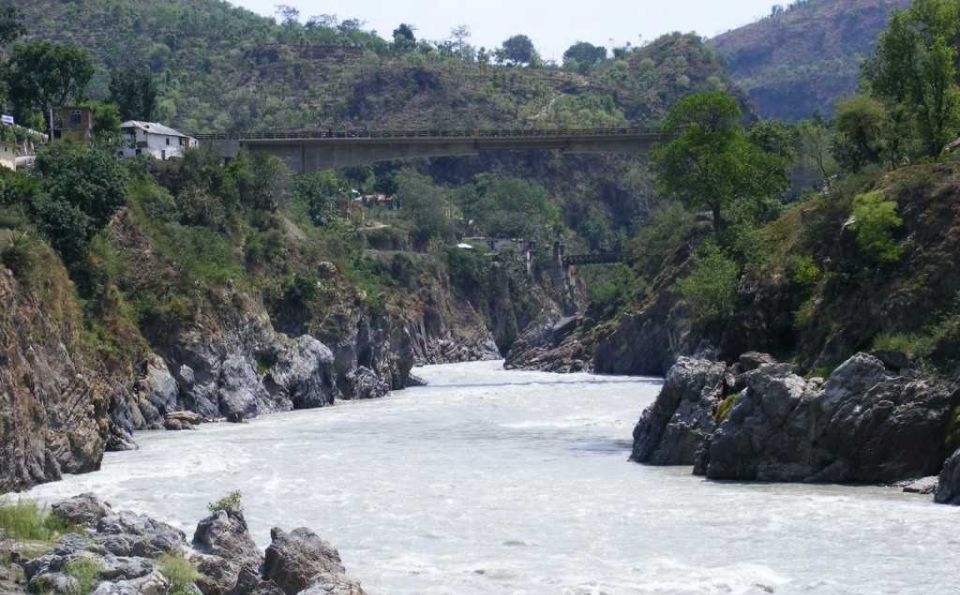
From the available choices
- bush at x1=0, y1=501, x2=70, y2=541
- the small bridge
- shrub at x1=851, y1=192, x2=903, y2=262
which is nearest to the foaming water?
bush at x1=0, y1=501, x2=70, y2=541

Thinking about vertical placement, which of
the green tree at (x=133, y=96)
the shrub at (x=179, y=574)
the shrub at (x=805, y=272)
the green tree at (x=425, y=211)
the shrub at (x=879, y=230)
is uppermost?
the green tree at (x=133, y=96)

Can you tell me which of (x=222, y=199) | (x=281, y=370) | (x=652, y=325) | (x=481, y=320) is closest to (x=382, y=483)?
(x=281, y=370)

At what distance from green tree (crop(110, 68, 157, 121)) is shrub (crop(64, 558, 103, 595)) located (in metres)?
88.7

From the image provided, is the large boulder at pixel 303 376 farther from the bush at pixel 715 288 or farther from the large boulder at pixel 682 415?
the large boulder at pixel 682 415

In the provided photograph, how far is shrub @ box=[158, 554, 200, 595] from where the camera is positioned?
29328mm

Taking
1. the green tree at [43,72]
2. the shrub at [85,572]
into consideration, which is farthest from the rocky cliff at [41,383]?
the green tree at [43,72]

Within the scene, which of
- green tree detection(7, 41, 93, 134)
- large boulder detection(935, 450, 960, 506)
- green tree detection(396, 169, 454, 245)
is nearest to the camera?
large boulder detection(935, 450, 960, 506)

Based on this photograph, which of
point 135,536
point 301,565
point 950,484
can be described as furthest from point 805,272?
point 301,565

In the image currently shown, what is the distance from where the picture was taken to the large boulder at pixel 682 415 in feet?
173

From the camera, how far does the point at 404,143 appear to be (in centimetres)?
12119

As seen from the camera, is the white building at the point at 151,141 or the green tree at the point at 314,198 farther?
→ the green tree at the point at 314,198

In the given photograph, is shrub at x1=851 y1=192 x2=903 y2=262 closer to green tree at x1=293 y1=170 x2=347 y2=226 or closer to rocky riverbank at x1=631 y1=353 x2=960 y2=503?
rocky riverbank at x1=631 y1=353 x2=960 y2=503

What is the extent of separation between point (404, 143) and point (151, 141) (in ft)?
80.7

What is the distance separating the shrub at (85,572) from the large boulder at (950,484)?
2357 cm
